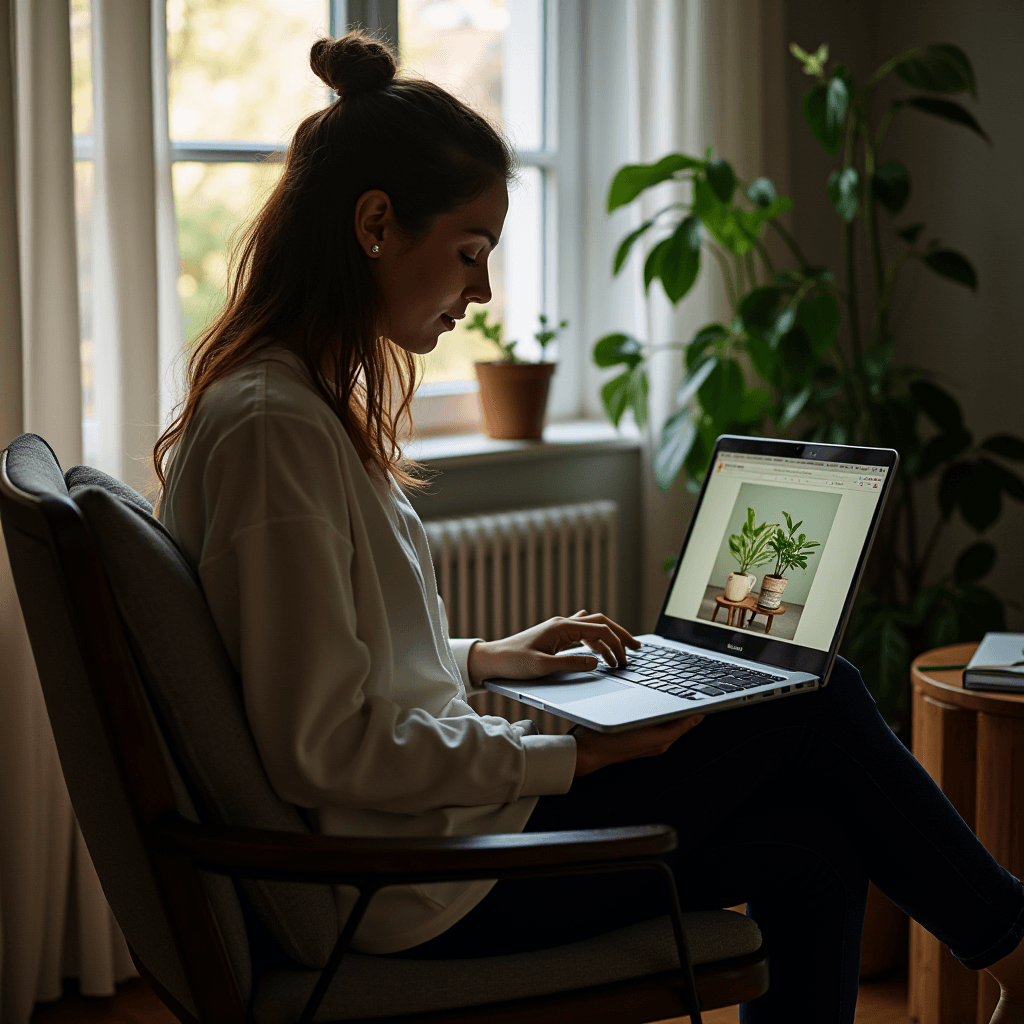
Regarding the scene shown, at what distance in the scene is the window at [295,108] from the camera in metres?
2.26

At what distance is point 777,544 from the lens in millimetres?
1374

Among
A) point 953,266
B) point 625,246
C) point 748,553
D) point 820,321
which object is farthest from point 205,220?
point 953,266

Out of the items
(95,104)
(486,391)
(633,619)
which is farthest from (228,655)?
(633,619)

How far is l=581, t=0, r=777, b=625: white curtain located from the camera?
253 centimetres

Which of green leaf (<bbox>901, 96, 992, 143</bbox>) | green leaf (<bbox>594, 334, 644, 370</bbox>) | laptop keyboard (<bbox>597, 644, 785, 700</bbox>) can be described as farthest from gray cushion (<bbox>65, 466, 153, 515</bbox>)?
green leaf (<bbox>901, 96, 992, 143</bbox>)

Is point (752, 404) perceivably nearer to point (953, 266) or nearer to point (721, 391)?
point (721, 391)

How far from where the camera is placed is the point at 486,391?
2570 millimetres

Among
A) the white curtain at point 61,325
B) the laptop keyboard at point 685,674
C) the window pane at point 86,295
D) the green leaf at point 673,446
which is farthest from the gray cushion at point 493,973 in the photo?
the green leaf at point 673,446

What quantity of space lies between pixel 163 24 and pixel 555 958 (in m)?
1.64

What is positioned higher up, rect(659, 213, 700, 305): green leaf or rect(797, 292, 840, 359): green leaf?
rect(659, 213, 700, 305): green leaf

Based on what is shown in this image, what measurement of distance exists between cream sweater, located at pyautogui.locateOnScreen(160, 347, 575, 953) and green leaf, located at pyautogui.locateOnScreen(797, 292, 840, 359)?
1317 millimetres

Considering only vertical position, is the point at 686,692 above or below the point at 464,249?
below

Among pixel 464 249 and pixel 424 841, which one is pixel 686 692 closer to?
pixel 424 841

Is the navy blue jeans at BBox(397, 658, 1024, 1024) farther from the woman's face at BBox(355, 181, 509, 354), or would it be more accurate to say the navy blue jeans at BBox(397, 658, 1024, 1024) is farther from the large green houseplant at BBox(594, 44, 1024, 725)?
the large green houseplant at BBox(594, 44, 1024, 725)
